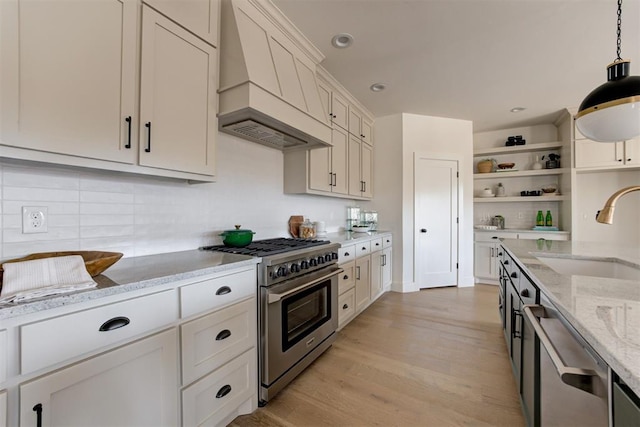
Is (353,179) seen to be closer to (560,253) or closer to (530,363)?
(560,253)

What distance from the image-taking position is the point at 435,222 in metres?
4.18

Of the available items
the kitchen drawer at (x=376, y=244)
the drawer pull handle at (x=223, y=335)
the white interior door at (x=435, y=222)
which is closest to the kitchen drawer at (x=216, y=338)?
the drawer pull handle at (x=223, y=335)

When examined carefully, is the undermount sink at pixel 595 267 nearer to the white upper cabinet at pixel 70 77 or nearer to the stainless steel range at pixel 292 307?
the stainless steel range at pixel 292 307

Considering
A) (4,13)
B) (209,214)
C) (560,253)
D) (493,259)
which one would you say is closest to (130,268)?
(209,214)

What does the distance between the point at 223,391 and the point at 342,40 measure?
8.83 feet

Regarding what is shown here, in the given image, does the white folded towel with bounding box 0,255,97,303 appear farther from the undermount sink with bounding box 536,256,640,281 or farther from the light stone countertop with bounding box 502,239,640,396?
the undermount sink with bounding box 536,256,640,281

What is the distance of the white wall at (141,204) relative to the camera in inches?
48.8

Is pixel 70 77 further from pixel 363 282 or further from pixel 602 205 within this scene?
pixel 602 205

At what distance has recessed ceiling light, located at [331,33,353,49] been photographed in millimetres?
2250

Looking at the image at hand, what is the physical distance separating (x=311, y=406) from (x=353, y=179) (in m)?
2.55

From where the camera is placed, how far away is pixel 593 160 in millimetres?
3699

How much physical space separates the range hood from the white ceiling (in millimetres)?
143

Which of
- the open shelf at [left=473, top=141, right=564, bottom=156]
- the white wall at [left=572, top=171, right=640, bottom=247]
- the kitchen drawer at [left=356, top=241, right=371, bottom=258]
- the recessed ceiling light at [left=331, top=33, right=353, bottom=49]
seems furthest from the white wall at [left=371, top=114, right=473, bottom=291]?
the recessed ceiling light at [left=331, top=33, right=353, bottom=49]

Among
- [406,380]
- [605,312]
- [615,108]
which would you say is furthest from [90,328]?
[615,108]
